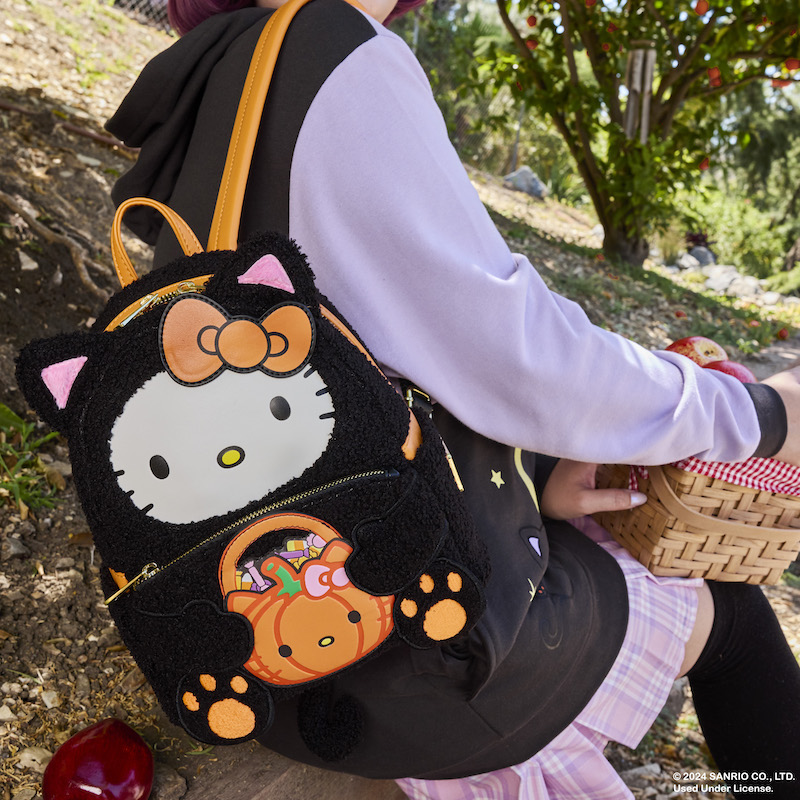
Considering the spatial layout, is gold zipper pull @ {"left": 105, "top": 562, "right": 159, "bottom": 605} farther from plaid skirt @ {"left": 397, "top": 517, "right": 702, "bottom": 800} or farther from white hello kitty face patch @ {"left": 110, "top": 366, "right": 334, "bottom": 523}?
plaid skirt @ {"left": 397, "top": 517, "right": 702, "bottom": 800}

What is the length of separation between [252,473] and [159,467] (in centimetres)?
12

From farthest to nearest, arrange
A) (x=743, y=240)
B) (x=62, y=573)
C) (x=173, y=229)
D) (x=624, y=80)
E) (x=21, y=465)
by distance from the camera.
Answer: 1. (x=743, y=240)
2. (x=624, y=80)
3. (x=21, y=465)
4. (x=62, y=573)
5. (x=173, y=229)

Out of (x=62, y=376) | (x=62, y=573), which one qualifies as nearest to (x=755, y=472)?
(x=62, y=376)

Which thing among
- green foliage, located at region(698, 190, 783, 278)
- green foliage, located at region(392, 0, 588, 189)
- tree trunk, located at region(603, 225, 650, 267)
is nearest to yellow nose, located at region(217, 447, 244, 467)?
tree trunk, located at region(603, 225, 650, 267)

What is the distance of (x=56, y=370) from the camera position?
3.21ft

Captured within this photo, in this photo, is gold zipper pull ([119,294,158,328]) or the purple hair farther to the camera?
the purple hair

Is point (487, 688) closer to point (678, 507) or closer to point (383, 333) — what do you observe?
point (678, 507)

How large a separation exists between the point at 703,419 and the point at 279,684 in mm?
740

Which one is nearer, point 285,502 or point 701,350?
point 285,502

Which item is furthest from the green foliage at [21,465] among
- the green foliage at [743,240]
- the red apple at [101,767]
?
the green foliage at [743,240]

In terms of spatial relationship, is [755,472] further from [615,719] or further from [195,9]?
[195,9]

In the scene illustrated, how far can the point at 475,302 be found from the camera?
3.35 feet

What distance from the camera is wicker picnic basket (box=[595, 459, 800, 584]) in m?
1.26

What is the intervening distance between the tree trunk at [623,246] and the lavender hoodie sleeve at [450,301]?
6394mm
